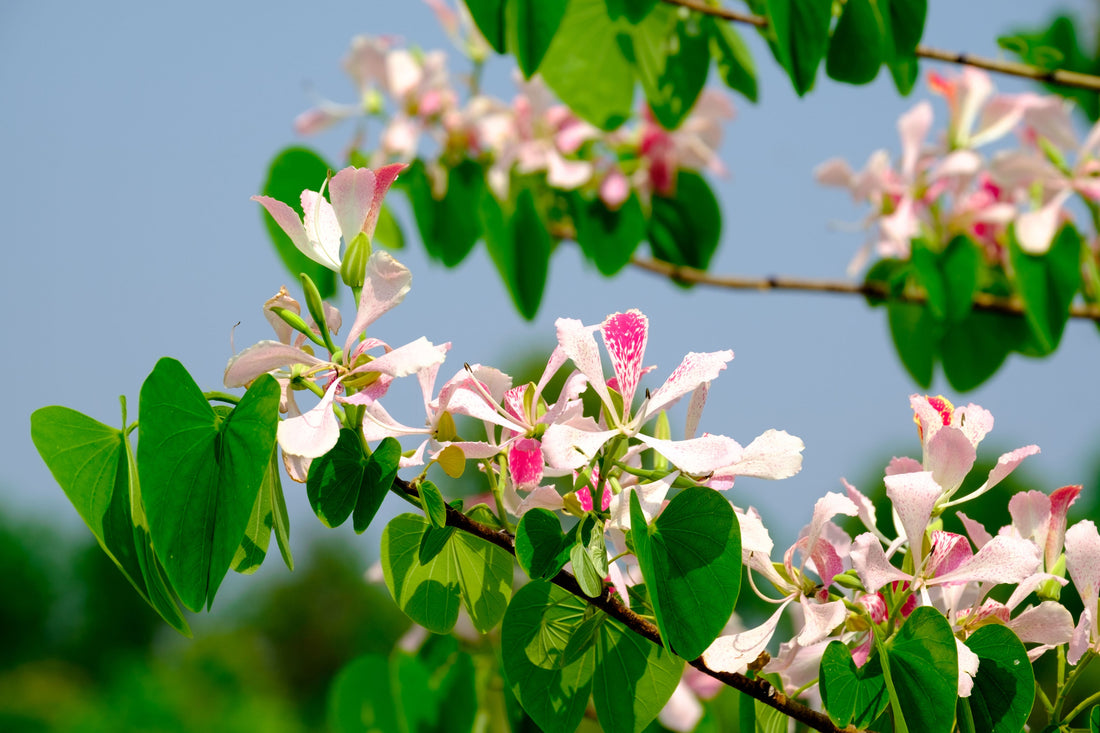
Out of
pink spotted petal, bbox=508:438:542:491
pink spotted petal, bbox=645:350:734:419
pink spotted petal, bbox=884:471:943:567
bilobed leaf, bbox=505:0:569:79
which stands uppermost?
bilobed leaf, bbox=505:0:569:79

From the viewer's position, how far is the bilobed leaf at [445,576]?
620mm

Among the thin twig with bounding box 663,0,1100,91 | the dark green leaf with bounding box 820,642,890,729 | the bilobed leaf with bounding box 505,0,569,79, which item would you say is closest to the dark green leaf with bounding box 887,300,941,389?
the thin twig with bounding box 663,0,1100,91

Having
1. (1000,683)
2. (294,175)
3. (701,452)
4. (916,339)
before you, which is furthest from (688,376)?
(916,339)

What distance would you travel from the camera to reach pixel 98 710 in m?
15.0

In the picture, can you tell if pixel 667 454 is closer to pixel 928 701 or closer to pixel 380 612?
pixel 928 701

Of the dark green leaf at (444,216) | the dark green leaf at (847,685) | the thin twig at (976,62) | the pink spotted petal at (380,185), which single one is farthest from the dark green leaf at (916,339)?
the pink spotted petal at (380,185)

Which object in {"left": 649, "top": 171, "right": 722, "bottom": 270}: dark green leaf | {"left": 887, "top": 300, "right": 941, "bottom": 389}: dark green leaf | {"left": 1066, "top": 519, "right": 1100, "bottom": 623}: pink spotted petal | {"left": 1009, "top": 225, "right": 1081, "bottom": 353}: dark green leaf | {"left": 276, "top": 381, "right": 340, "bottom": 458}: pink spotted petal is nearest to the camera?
{"left": 276, "top": 381, "right": 340, "bottom": 458}: pink spotted petal

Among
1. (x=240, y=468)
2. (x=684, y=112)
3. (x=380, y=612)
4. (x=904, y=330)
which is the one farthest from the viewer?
(x=380, y=612)

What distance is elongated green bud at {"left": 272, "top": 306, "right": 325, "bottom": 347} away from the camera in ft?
1.83

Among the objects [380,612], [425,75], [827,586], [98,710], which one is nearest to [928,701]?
[827,586]

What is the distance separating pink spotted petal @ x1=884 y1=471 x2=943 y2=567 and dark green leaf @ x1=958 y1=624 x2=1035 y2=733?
7 centimetres

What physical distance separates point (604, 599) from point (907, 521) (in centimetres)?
19

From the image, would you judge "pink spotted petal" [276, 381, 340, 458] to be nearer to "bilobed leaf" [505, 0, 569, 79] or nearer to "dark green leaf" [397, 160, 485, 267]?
"bilobed leaf" [505, 0, 569, 79]

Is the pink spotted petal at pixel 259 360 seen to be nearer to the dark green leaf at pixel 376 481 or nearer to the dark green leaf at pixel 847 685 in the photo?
the dark green leaf at pixel 376 481
